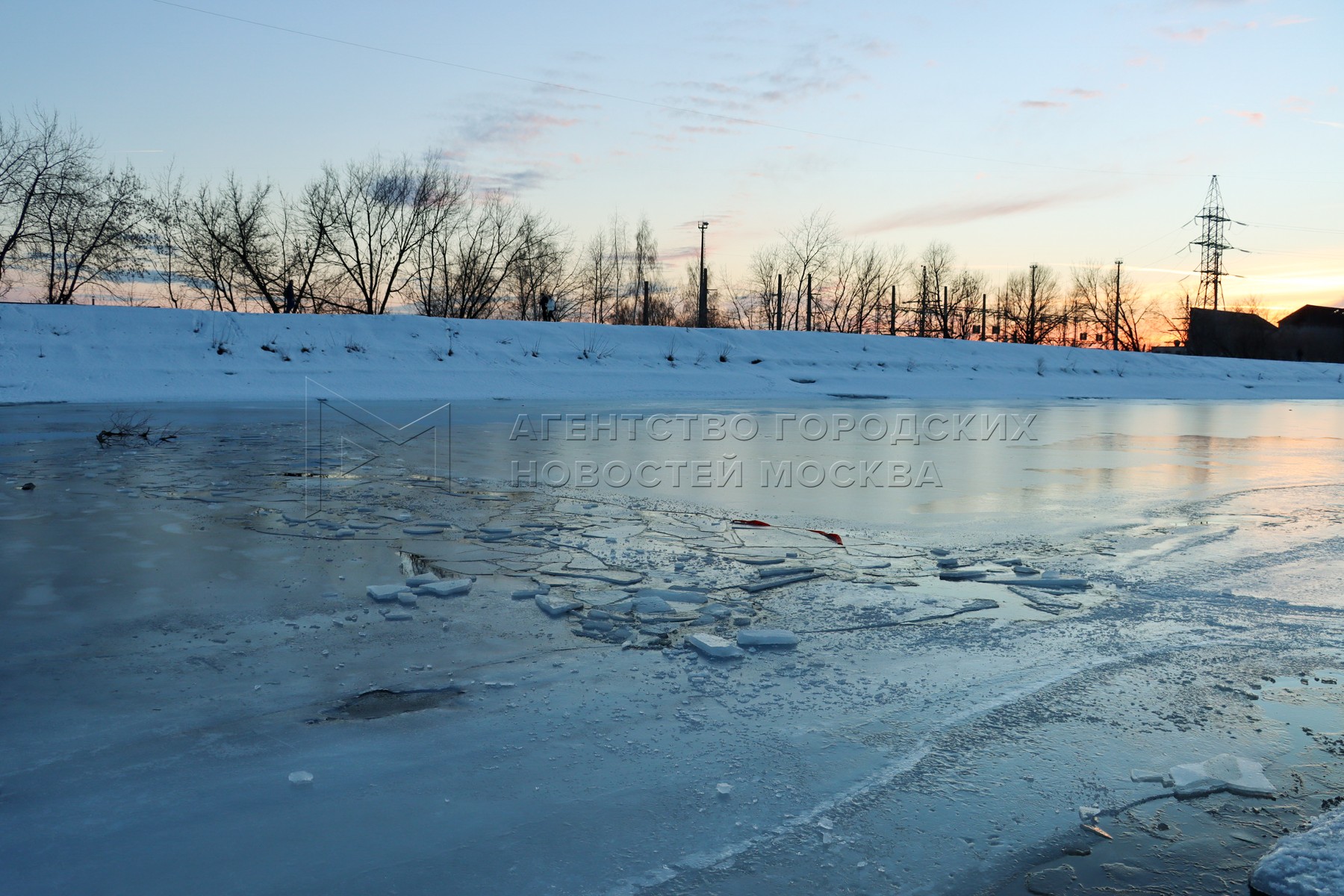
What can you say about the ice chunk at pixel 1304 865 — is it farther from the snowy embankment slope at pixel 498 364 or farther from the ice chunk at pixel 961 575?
the snowy embankment slope at pixel 498 364

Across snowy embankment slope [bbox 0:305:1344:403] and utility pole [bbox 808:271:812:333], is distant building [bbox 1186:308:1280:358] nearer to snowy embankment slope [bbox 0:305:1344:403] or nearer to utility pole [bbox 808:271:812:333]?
snowy embankment slope [bbox 0:305:1344:403]

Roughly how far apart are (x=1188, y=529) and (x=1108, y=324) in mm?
63181

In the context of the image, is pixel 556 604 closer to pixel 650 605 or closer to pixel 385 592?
pixel 650 605

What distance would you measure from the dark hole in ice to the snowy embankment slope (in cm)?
1511

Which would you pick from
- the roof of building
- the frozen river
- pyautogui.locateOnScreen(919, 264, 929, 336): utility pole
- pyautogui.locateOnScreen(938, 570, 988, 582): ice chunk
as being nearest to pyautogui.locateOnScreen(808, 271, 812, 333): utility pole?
pyautogui.locateOnScreen(919, 264, 929, 336): utility pole

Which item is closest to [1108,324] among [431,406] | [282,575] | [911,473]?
[431,406]

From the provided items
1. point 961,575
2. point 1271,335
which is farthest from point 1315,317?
point 961,575

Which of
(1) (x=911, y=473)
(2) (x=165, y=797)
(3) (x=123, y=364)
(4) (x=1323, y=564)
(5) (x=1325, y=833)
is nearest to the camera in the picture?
(5) (x=1325, y=833)

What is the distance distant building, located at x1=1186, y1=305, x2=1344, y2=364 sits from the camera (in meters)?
50.6

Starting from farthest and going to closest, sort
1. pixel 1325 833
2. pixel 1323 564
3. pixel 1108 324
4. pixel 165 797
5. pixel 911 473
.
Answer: pixel 1108 324 → pixel 911 473 → pixel 1323 564 → pixel 165 797 → pixel 1325 833

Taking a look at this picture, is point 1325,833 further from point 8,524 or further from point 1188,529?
point 8,524

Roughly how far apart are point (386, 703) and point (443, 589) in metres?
A: 1.15

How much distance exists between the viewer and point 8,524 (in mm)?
4922

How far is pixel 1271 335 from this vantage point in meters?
54.7
